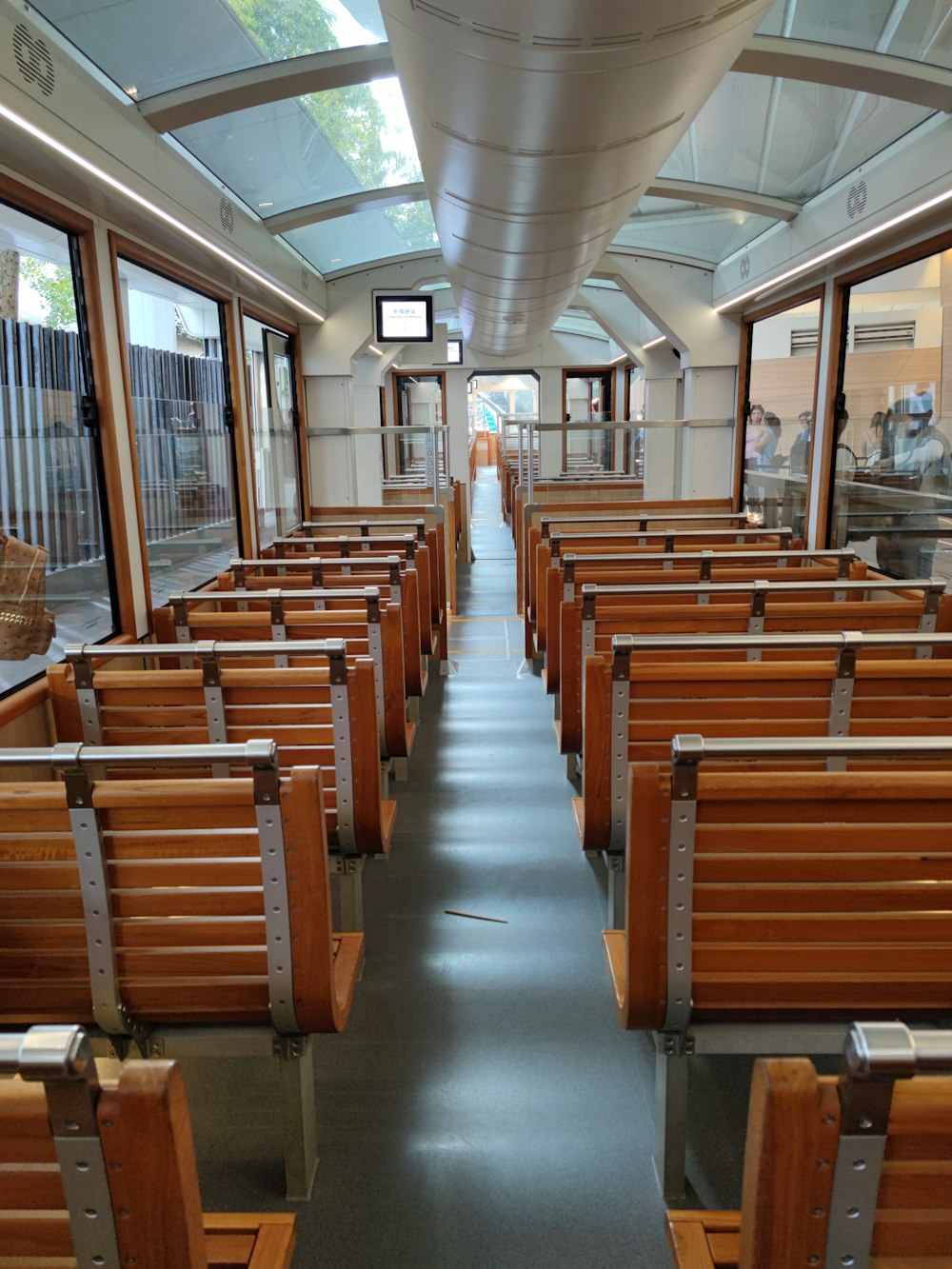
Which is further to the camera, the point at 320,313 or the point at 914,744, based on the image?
the point at 320,313

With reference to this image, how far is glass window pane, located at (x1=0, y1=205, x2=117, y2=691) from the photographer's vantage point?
9.54 feet

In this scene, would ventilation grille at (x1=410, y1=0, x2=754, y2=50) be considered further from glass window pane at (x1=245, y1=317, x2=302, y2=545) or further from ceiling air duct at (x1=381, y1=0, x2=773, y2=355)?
glass window pane at (x1=245, y1=317, x2=302, y2=545)

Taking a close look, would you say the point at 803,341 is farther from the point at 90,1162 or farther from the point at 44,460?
the point at 90,1162

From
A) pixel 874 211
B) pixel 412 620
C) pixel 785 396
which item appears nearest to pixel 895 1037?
pixel 412 620

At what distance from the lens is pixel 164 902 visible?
150 centimetres

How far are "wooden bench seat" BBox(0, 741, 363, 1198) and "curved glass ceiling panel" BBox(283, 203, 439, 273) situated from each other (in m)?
5.24

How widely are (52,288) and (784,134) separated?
3330 millimetres

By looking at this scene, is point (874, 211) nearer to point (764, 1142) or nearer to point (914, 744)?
point (914, 744)

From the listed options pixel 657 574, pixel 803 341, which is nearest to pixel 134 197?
pixel 657 574

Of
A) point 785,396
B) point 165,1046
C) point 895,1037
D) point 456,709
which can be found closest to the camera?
point 895,1037

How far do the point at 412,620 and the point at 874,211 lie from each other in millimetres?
2612

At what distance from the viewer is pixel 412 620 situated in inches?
155

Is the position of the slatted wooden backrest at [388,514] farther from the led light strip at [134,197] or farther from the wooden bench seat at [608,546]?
the led light strip at [134,197]

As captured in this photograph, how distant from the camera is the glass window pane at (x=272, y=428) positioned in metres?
5.88
